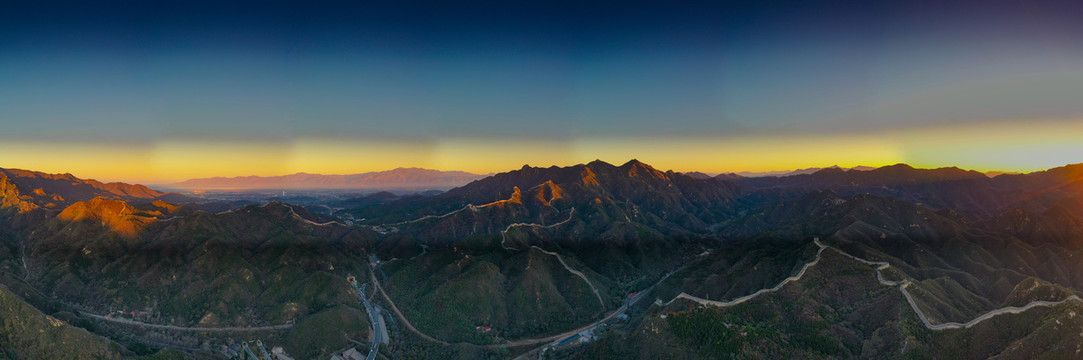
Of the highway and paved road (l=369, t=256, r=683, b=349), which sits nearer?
the highway

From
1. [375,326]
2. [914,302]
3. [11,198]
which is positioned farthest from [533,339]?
[11,198]

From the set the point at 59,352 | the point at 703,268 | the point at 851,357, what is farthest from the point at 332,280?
the point at 851,357

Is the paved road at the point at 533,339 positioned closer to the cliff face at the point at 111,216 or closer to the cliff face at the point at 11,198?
the cliff face at the point at 111,216

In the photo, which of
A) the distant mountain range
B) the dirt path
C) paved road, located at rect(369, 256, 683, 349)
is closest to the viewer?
the dirt path

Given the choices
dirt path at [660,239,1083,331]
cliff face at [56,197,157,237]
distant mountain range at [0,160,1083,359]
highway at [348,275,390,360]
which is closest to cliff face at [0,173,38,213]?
distant mountain range at [0,160,1083,359]

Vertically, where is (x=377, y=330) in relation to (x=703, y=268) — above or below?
below

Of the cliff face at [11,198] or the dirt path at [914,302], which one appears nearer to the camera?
the dirt path at [914,302]

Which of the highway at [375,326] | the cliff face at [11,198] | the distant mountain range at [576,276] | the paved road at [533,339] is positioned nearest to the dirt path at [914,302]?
the distant mountain range at [576,276]

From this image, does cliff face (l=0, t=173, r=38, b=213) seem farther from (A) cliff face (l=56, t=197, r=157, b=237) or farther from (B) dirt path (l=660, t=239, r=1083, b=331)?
(B) dirt path (l=660, t=239, r=1083, b=331)

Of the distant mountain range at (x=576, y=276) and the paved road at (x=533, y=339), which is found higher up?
the distant mountain range at (x=576, y=276)

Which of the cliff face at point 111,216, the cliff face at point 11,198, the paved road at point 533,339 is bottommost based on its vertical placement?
the paved road at point 533,339

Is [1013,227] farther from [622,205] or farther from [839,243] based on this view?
[622,205]
